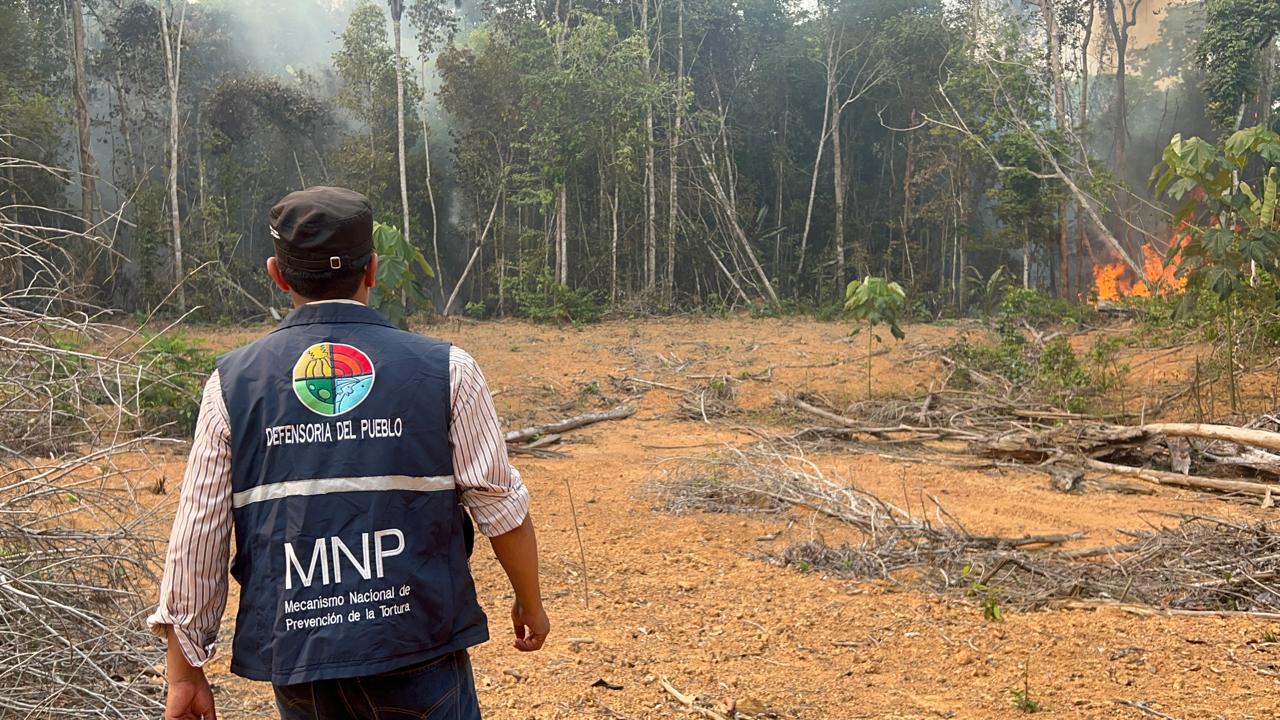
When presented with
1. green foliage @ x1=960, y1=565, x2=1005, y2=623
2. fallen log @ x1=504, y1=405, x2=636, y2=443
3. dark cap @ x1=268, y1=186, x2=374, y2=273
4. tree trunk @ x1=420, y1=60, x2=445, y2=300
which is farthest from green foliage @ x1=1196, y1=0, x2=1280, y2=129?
dark cap @ x1=268, y1=186, x2=374, y2=273

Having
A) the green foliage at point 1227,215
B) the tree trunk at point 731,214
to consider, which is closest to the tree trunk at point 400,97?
the tree trunk at point 731,214

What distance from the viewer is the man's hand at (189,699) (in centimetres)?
143

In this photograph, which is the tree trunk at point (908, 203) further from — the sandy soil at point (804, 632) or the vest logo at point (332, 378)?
the vest logo at point (332, 378)

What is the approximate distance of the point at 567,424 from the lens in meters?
8.02

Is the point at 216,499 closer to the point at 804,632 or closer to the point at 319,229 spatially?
the point at 319,229

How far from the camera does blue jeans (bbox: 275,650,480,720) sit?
1401 mm

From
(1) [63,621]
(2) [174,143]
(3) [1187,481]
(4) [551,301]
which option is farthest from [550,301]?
(1) [63,621]

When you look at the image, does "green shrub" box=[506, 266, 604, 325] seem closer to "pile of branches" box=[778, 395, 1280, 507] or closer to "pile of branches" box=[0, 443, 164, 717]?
"pile of branches" box=[778, 395, 1280, 507]

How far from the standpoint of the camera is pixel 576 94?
50.8 ft

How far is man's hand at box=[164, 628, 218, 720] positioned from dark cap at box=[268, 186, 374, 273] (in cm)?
56

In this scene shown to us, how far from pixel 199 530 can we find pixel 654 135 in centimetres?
1570

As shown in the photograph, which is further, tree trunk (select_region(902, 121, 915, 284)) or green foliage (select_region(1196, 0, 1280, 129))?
tree trunk (select_region(902, 121, 915, 284))

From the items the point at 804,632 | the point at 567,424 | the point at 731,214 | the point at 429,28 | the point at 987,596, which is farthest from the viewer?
the point at 429,28

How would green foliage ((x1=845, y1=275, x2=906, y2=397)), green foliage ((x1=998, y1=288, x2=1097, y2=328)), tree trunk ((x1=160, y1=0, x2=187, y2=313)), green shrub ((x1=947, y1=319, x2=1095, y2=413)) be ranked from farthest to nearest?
tree trunk ((x1=160, y1=0, x2=187, y2=313)), green foliage ((x1=998, y1=288, x2=1097, y2=328)), green foliage ((x1=845, y1=275, x2=906, y2=397)), green shrub ((x1=947, y1=319, x2=1095, y2=413))
